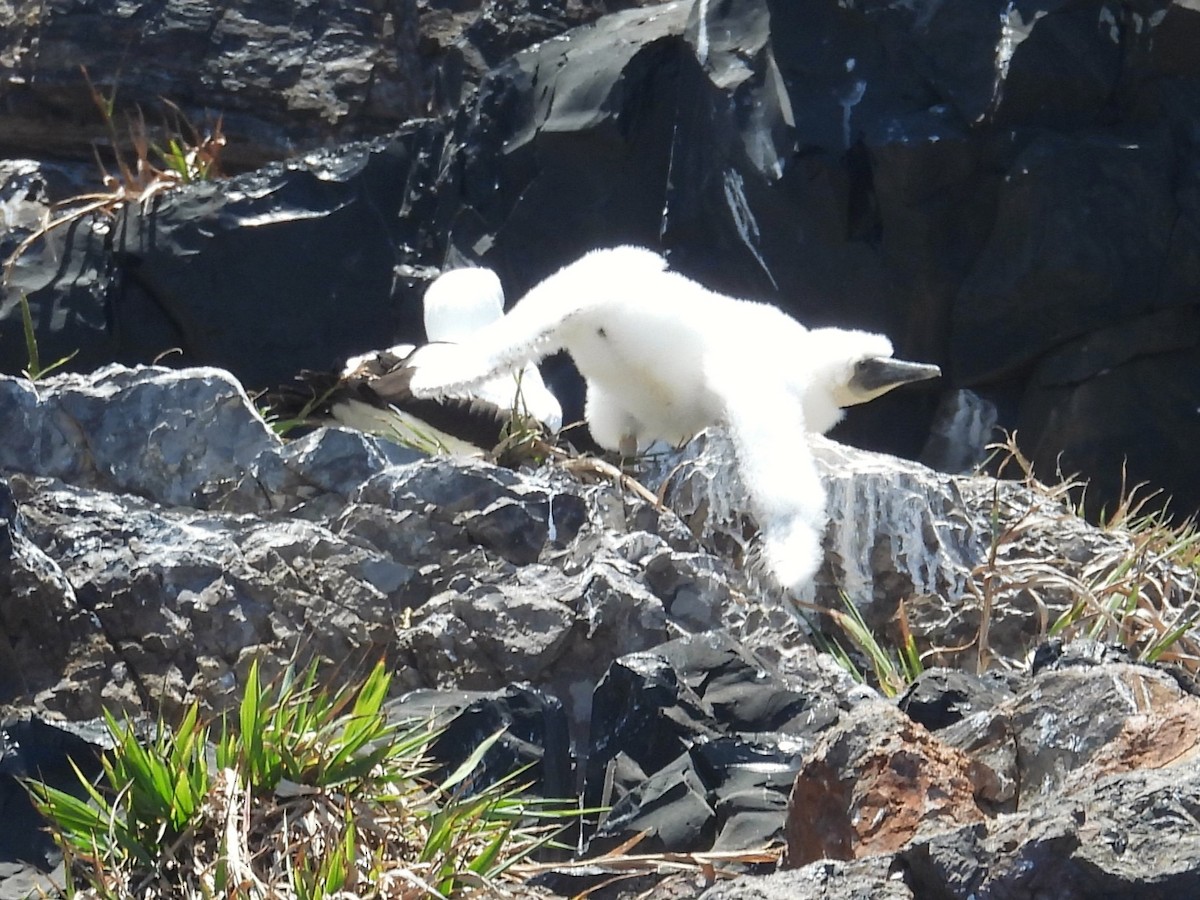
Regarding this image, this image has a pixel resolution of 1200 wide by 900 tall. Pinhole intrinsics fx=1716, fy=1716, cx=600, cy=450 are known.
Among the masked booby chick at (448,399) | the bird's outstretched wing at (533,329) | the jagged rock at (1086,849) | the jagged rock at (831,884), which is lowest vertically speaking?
the masked booby chick at (448,399)

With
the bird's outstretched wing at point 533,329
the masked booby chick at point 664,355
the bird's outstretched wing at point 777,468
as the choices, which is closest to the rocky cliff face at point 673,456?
the bird's outstretched wing at point 777,468

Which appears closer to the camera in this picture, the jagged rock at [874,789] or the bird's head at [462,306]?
the jagged rock at [874,789]

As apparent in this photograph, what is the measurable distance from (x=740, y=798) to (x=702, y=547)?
2.24 m

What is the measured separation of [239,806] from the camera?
362 cm

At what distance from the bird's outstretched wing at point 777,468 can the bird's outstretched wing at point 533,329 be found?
2.31 ft

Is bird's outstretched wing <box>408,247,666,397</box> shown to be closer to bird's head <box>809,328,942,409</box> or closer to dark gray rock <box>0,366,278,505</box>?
bird's head <box>809,328,942,409</box>

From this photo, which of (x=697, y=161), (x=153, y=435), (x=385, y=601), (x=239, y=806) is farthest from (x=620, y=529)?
(x=697, y=161)

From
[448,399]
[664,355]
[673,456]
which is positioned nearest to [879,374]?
[664,355]

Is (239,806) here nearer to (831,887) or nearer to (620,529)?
(831,887)

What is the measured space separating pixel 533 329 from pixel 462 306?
241 centimetres

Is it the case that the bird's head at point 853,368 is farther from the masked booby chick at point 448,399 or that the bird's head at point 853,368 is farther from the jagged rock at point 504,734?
the jagged rock at point 504,734

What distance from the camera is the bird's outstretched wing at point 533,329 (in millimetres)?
7332

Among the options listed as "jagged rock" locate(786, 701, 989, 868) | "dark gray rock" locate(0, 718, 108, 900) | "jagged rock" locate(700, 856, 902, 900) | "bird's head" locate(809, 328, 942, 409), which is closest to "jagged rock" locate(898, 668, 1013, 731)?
"jagged rock" locate(786, 701, 989, 868)

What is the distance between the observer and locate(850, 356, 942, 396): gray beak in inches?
303
